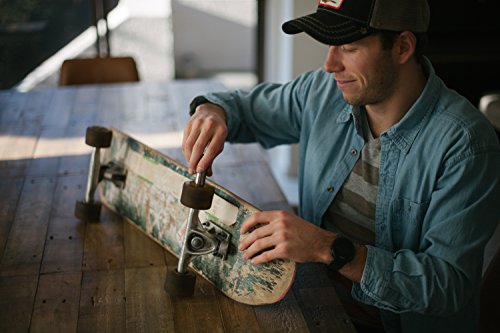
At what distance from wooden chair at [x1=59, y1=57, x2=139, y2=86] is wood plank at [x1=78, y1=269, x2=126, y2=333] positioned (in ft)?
6.70

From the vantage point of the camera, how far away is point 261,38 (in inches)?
173

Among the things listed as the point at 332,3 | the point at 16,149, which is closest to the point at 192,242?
the point at 332,3

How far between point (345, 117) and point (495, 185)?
0.44 m

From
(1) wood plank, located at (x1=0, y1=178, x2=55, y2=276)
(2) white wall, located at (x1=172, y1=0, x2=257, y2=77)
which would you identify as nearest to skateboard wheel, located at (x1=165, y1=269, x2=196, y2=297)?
(1) wood plank, located at (x1=0, y1=178, x2=55, y2=276)

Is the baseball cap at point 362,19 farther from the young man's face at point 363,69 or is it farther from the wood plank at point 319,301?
the wood plank at point 319,301

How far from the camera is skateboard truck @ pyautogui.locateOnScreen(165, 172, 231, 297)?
1.26 m

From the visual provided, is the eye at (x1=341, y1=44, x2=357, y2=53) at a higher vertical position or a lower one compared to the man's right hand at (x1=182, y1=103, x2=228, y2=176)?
higher

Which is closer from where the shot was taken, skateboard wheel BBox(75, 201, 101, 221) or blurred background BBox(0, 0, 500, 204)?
skateboard wheel BBox(75, 201, 101, 221)

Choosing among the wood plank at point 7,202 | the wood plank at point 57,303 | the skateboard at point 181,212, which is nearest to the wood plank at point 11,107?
the wood plank at point 7,202

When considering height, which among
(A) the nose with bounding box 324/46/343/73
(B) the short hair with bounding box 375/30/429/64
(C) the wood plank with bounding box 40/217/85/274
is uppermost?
(B) the short hair with bounding box 375/30/429/64

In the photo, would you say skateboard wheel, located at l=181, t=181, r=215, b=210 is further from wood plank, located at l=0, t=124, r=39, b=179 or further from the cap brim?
wood plank, located at l=0, t=124, r=39, b=179

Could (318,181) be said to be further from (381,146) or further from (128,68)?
(128,68)

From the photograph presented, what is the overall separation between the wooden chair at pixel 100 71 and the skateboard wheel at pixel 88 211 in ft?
5.74

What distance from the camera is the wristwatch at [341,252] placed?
1197 mm
